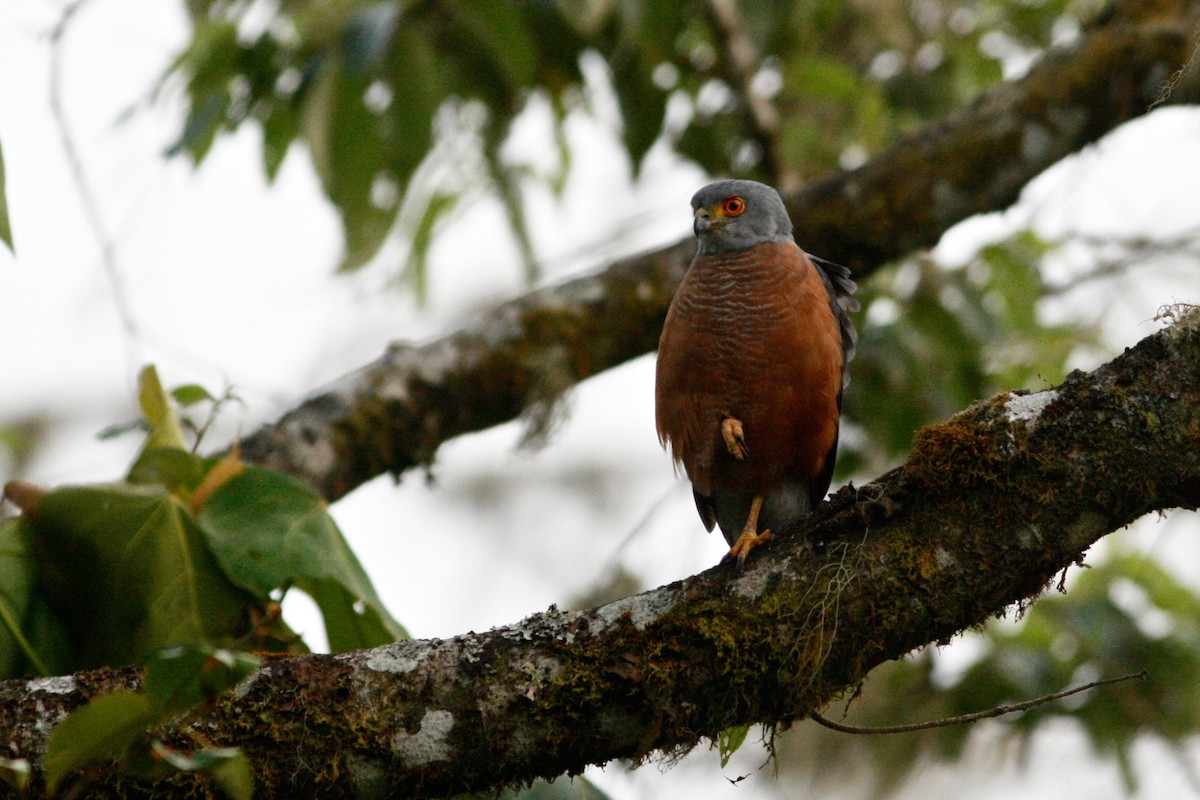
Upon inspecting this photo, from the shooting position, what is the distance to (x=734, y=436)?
3.89 meters

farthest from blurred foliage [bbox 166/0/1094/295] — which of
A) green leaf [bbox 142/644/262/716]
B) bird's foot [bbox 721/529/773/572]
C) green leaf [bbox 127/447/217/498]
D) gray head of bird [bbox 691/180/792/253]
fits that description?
green leaf [bbox 142/644/262/716]

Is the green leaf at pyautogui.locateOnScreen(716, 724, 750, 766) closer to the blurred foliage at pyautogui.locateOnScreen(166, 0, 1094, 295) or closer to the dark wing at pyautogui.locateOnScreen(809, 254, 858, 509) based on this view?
the dark wing at pyautogui.locateOnScreen(809, 254, 858, 509)

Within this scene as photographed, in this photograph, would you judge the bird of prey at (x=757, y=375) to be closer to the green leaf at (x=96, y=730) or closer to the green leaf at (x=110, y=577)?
the green leaf at (x=110, y=577)

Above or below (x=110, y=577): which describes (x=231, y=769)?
below

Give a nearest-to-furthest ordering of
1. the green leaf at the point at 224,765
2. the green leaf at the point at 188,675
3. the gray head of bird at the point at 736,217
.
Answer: the green leaf at the point at 224,765, the green leaf at the point at 188,675, the gray head of bird at the point at 736,217

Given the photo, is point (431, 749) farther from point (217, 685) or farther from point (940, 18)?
point (940, 18)

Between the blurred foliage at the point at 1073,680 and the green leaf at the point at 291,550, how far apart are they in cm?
294

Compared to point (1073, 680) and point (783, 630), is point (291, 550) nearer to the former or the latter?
point (783, 630)

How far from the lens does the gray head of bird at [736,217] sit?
4.40 m

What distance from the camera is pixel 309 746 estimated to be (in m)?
2.41

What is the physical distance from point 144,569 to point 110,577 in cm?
8

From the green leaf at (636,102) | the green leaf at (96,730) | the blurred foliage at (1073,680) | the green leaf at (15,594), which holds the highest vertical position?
the green leaf at (636,102)

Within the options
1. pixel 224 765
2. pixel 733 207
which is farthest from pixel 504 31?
pixel 224 765

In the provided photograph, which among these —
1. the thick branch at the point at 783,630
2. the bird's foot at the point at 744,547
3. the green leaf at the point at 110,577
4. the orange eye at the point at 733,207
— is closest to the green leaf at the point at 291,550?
the green leaf at the point at 110,577
